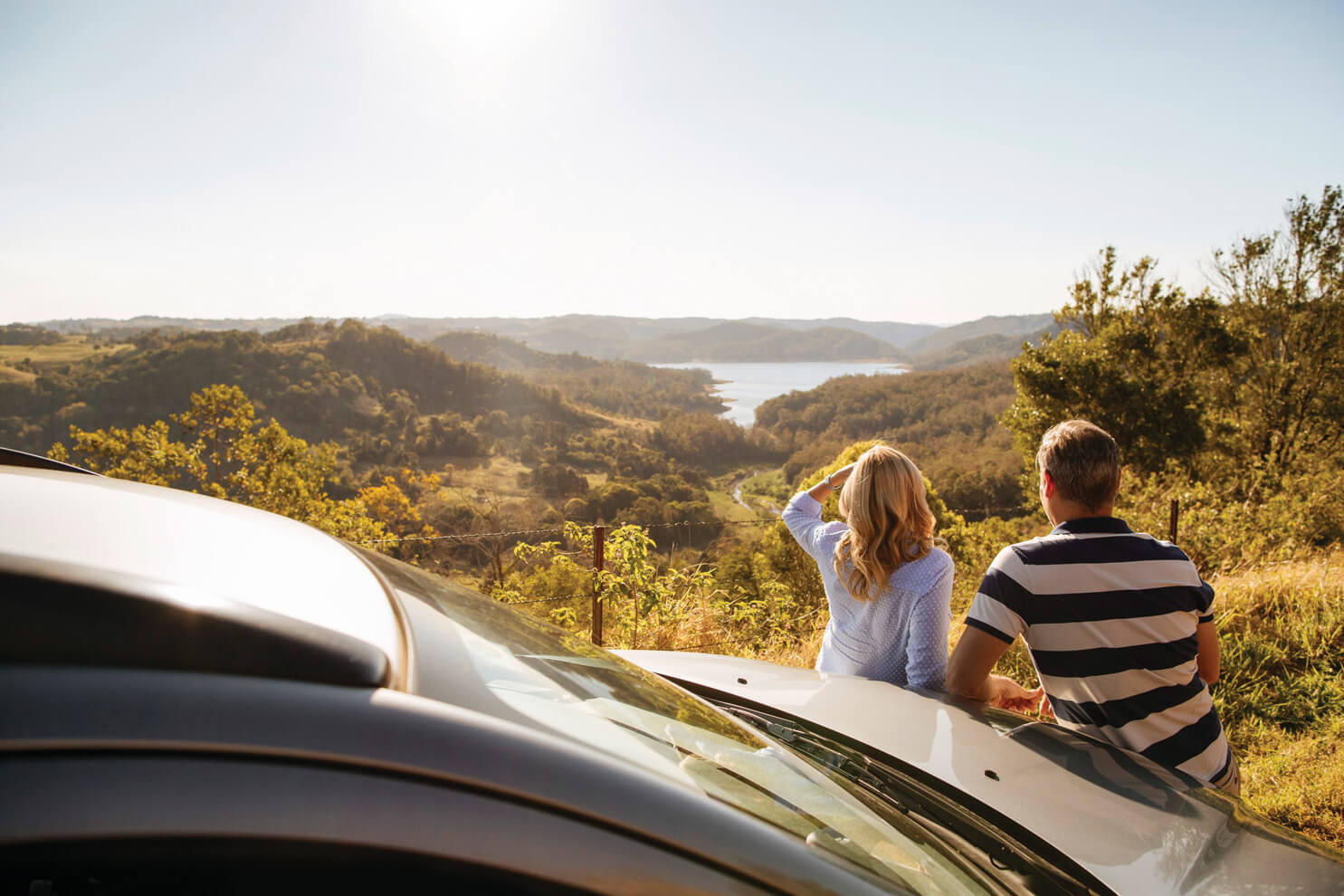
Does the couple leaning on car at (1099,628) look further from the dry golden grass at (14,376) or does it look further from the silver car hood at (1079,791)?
the dry golden grass at (14,376)

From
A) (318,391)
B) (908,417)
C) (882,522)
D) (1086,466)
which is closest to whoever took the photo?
(1086,466)

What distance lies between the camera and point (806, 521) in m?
2.79

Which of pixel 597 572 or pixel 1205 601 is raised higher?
pixel 1205 601

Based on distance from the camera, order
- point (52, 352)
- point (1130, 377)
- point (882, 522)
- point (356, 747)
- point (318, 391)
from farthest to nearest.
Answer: point (318, 391)
point (52, 352)
point (1130, 377)
point (882, 522)
point (356, 747)

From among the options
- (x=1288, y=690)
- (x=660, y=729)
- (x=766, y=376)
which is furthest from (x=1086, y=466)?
(x=766, y=376)

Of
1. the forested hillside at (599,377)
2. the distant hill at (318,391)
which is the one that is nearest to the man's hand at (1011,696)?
the distant hill at (318,391)

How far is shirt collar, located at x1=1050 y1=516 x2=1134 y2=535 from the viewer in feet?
6.44

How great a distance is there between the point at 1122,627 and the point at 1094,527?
271 mm

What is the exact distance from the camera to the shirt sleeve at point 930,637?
2.19 meters

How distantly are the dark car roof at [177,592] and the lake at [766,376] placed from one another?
9187cm

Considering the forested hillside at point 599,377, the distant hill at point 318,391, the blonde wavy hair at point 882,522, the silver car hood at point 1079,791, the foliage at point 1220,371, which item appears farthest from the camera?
the forested hillside at point 599,377

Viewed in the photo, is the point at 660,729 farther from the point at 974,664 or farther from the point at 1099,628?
the point at 1099,628

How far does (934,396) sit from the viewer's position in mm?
73188

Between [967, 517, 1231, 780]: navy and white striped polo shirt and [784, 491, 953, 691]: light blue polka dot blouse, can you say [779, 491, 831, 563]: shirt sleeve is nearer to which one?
[784, 491, 953, 691]: light blue polka dot blouse
